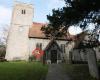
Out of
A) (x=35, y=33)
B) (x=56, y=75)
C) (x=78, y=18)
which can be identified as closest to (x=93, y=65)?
(x=56, y=75)

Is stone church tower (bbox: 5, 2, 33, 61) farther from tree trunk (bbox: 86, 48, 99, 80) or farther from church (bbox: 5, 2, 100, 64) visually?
tree trunk (bbox: 86, 48, 99, 80)

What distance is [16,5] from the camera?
152ft

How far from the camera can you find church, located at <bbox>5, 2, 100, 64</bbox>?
41062 mm

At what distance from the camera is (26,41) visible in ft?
143

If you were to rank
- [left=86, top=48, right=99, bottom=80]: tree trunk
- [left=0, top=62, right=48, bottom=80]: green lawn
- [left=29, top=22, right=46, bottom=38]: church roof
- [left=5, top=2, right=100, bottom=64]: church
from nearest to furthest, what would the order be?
[left=86, top=48, right=99, bottom=80]: tree trunk → [left=0, top=62, right=48, bottom=80]: green lawn → [left=5, top=2, right=100, bottom=64]: church → [left=29, top=22, right=46, bottom=38]: church roof

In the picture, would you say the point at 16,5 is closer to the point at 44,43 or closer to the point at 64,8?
the point at 44,43

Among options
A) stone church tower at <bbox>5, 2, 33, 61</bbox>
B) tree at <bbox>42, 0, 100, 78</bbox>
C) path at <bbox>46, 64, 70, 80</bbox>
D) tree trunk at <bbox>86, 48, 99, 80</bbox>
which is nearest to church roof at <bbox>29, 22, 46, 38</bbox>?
stone church tower at <bbox>5, 2, 33, 61</bbox>

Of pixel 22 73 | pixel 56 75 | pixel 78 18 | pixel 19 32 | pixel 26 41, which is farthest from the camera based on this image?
pixel 19 32

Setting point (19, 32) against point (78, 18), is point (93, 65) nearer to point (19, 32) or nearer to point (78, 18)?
point (78, 18)

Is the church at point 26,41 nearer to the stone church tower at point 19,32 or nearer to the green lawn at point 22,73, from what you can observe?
the stone church tower at point 19,32

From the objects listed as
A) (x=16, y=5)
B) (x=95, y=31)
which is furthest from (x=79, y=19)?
(x=16, y=5)

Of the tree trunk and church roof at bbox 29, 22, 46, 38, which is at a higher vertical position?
church roof at bbox 29, 22, 46, 38

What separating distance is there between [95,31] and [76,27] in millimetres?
1762

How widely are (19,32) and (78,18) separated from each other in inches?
1144
